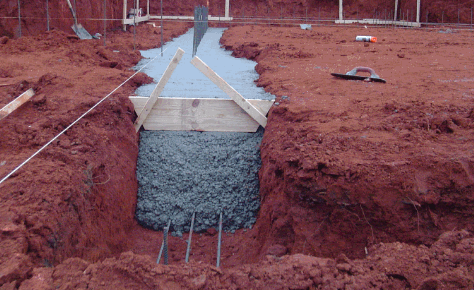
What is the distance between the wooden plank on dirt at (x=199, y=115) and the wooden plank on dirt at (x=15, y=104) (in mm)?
1319

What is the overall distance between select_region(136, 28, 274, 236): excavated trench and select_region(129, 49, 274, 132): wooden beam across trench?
107 mm

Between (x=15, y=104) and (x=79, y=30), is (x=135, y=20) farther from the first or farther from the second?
(x=15, y=104)

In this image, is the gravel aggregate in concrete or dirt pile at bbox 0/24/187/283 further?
the gravel aggregate in concrete

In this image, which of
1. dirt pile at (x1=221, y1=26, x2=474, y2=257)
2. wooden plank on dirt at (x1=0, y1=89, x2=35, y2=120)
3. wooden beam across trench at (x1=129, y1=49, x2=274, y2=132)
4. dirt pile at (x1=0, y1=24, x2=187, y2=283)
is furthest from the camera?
wooden beam across trench at (x1=129, y1=49, x2=274, y2=132)

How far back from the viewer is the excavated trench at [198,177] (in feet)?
16.0

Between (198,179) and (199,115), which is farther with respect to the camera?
(199,115)

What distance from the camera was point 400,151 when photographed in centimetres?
344

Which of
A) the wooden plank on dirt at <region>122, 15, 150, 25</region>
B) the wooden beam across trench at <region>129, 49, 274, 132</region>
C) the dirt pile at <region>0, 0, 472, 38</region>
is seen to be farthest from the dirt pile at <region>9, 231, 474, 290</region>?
the wooden plank on dirt at <region>122, 15, 150, 25</region>

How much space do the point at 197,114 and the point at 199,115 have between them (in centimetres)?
3

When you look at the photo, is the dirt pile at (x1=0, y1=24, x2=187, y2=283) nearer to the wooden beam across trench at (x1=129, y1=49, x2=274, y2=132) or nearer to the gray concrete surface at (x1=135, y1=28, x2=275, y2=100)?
the wooden beam across trench at (x1=129, y1=49, x2=274, y2=132)

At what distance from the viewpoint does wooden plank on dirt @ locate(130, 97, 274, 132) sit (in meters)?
5.48

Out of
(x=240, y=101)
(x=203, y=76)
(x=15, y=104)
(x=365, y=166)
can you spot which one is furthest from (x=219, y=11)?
(x=365, y=166)

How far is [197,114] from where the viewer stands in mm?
5531

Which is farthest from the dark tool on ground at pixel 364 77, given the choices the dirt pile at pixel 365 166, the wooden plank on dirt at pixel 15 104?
the wooden plank on dirt at pixel 15 104
